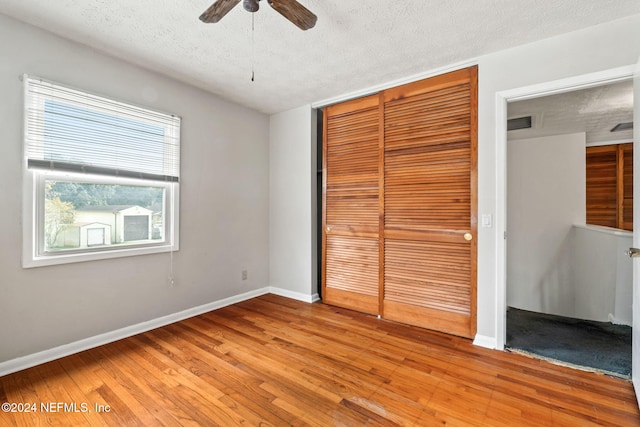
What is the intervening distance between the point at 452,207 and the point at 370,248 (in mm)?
944

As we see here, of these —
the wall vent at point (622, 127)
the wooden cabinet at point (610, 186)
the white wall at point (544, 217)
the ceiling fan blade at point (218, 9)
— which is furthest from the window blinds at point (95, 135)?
the wooden cabinet at point (610, 186)

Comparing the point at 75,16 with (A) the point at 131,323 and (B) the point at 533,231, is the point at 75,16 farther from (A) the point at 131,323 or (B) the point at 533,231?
(B) the point at 533,231

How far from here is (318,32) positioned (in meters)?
2.08

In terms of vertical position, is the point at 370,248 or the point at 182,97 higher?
the point at 182,97

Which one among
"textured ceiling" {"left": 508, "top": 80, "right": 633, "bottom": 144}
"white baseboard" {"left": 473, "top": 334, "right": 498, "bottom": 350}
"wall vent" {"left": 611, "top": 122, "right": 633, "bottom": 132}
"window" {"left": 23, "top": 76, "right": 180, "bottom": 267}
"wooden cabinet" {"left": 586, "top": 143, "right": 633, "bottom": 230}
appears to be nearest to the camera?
"window" {"left": 23, "top": 76, "right": 180, "bottom": 267}

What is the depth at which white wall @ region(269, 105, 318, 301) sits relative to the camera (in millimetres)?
3516

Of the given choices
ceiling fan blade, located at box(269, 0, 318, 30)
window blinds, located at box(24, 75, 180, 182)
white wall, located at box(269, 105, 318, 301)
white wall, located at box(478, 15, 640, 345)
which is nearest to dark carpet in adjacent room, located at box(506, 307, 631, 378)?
white wall, located at box(478, 15, 640, 345)

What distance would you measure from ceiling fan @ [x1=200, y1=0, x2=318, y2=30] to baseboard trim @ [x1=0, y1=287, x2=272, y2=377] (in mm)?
2561

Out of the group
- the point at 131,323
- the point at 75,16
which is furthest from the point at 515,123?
the point at 131,323

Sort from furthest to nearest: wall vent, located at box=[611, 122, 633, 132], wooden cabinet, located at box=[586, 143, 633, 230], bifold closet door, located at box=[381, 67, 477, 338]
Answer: wooden cabinet, located at box=[586, 143, 633, 230], wall vent, located at box=[611, 122, 633, 132], bifold closet door, located at box=[381, 67, 477, 338]

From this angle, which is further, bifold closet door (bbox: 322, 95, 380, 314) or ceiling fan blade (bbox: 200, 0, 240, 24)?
bifold closet door (bbox: 322, 95, 380, 314)

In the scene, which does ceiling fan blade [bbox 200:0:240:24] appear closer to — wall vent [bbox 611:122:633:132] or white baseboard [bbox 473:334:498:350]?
white baseboard [bbox 473:334:498:350]

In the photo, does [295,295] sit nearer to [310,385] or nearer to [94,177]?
[310,385]

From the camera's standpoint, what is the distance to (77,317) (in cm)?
224
